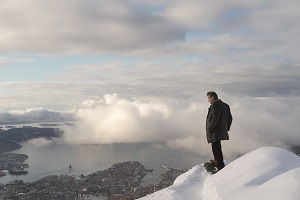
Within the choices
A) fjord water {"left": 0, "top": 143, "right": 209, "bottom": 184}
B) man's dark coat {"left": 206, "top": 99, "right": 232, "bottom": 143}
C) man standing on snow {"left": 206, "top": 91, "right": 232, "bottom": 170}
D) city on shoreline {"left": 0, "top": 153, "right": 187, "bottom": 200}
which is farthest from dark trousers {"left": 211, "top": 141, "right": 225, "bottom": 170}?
fjord water {"left": 0, "top": 143, "right": 209, "bottom": 184}

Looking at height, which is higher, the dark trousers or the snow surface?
the dark trousers

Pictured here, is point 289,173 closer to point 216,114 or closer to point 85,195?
point 216,114

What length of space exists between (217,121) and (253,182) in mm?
2823

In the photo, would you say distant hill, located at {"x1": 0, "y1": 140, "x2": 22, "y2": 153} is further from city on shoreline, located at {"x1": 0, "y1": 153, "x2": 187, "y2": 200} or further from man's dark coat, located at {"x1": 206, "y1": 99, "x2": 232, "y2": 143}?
man's dark coat, located at {"x1": 206, "y1": 99, "x2": 232, "y2": 143}

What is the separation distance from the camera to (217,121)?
9188 mm

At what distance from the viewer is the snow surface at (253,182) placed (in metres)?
5.41

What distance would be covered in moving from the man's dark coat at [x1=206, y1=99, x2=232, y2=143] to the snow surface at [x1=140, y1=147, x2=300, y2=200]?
128 centimetres

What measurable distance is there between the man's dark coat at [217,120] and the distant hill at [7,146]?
157 meters

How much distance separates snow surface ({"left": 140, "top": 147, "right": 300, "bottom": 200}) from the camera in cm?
541

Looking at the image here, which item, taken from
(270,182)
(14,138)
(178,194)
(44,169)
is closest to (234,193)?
(270,182)

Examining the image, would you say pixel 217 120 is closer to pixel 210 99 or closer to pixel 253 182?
pixel 210 99

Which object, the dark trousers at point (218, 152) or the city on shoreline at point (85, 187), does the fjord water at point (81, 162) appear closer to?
the city on shoreline at point (85, 187)

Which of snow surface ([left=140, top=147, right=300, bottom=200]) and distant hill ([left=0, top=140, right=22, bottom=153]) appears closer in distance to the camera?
snow surface ([left=140, top=147, right=300, bottom=200])

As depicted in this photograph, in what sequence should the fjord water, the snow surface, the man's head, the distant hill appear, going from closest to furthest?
1. the snow surface
2. the man's head
3. the fjord water
4. the distant hill
